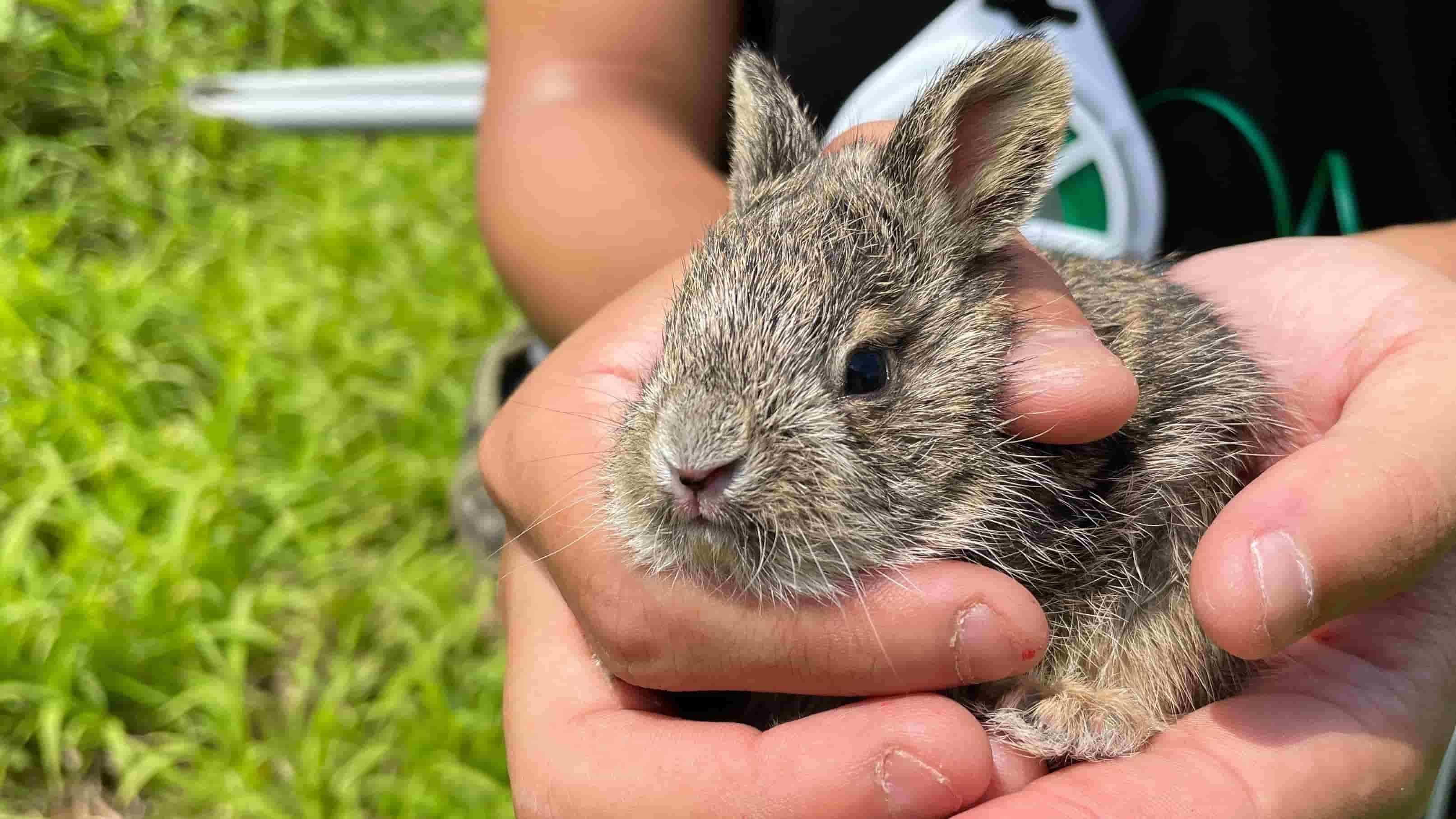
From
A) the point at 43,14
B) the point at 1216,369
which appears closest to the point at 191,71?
the point at 43,14

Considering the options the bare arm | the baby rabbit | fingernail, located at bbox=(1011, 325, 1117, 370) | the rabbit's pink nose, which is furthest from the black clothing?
the rabbit's pink nose

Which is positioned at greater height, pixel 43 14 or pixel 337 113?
pixel 43 14

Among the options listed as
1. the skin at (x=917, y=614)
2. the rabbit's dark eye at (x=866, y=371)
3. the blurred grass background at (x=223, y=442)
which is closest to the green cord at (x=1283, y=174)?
the skin at (x=917, y=614)

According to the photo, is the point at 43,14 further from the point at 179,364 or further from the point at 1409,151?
the point at 1409,151

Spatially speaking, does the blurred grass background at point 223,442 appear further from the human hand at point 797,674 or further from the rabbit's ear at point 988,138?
the rabbit's ear at point 988,138

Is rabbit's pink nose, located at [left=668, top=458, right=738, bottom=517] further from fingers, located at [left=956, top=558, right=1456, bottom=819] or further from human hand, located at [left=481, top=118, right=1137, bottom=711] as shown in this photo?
fingers, located at [left=956, top=558, right=1456, bottom=819]
